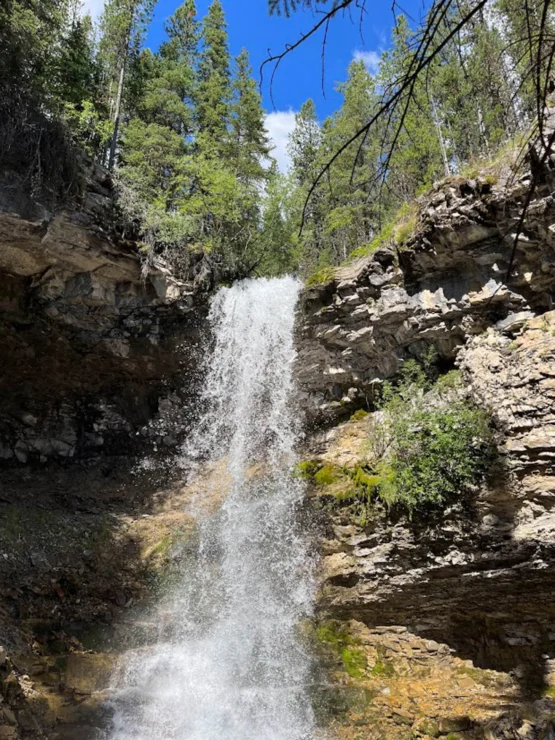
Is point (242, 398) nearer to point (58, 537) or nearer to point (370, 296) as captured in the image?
point (370, 296)

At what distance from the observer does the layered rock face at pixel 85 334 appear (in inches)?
393

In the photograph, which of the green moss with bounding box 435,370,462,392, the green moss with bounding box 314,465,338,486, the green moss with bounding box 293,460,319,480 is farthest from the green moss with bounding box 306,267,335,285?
the green moss with bounding box 314,465,338,486

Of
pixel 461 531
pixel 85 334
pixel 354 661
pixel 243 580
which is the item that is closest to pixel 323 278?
pixel 85 334

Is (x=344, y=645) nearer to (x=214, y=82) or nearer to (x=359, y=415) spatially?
(x=359, y=415)

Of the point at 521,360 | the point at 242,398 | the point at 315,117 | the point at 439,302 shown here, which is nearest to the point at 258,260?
the point at 242,398

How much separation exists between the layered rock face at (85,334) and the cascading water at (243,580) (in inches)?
41.0

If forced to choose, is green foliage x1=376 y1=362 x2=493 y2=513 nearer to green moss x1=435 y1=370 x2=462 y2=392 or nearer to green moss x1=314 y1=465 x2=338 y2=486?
green moss x1=435 y1=370 x2=462 y2=392

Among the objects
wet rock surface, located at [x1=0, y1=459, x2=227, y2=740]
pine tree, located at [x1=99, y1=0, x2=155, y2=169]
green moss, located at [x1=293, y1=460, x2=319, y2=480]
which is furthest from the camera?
pine tree, located at [x1=99, y1=0, x2=155, y2=169]

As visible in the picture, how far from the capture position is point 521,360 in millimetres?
7688

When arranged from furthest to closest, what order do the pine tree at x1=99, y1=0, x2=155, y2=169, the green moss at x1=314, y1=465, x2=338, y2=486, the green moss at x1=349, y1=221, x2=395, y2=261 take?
the pine tree at x1=99, y1=0, x2=155, y2=169 → the green moss at x1=349, y1=221, x2=395, y2=261 → the green moss at x1=314, y1=465, x2=338, y2=486

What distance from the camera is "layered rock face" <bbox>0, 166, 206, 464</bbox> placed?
32.8 feet

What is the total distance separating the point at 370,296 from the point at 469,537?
5019 mm

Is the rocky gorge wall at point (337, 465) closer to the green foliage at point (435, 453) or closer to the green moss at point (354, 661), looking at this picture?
the green moss at point (354, 661)

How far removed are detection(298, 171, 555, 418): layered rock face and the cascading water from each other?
3.41ft
